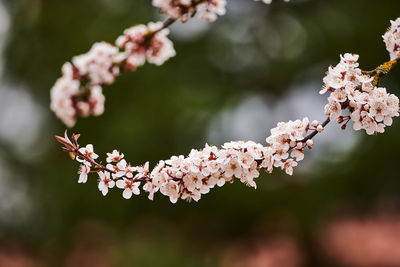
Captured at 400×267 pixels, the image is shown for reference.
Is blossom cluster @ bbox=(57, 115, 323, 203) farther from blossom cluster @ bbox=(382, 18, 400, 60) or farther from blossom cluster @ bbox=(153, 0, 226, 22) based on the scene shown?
blossom cluster @ bbox=(153, 0, 226, 22)

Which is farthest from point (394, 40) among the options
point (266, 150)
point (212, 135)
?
point (212, 135)

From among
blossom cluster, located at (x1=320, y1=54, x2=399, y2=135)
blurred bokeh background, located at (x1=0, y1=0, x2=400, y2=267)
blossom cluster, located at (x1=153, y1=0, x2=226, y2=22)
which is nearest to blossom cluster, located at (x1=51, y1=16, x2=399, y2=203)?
blossom cluster, located at (x1=320, y1=54, x2=399, y2=135)

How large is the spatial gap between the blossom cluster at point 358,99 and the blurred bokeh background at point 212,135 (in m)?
4.66

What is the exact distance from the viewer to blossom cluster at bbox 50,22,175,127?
76.2 inches

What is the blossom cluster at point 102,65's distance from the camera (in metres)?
1.94

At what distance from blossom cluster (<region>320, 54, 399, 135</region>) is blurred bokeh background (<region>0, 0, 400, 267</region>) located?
466cm

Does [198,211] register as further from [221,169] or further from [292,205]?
[221,169]

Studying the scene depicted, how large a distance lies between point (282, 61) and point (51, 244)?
4.09m

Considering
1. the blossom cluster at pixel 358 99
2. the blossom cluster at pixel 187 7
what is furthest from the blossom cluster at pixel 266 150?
the blossom cluster at pixel 187 7

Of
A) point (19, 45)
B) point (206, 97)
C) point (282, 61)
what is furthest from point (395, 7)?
point (19, 45)

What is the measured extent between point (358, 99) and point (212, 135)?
503 cm

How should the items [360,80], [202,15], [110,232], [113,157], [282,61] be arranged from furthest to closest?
[282,61] → [110,232] → [202,15] → [113,157] → [360,80]

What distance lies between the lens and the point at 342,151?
611cm

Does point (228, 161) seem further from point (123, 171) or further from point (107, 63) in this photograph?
point (107, 63)
